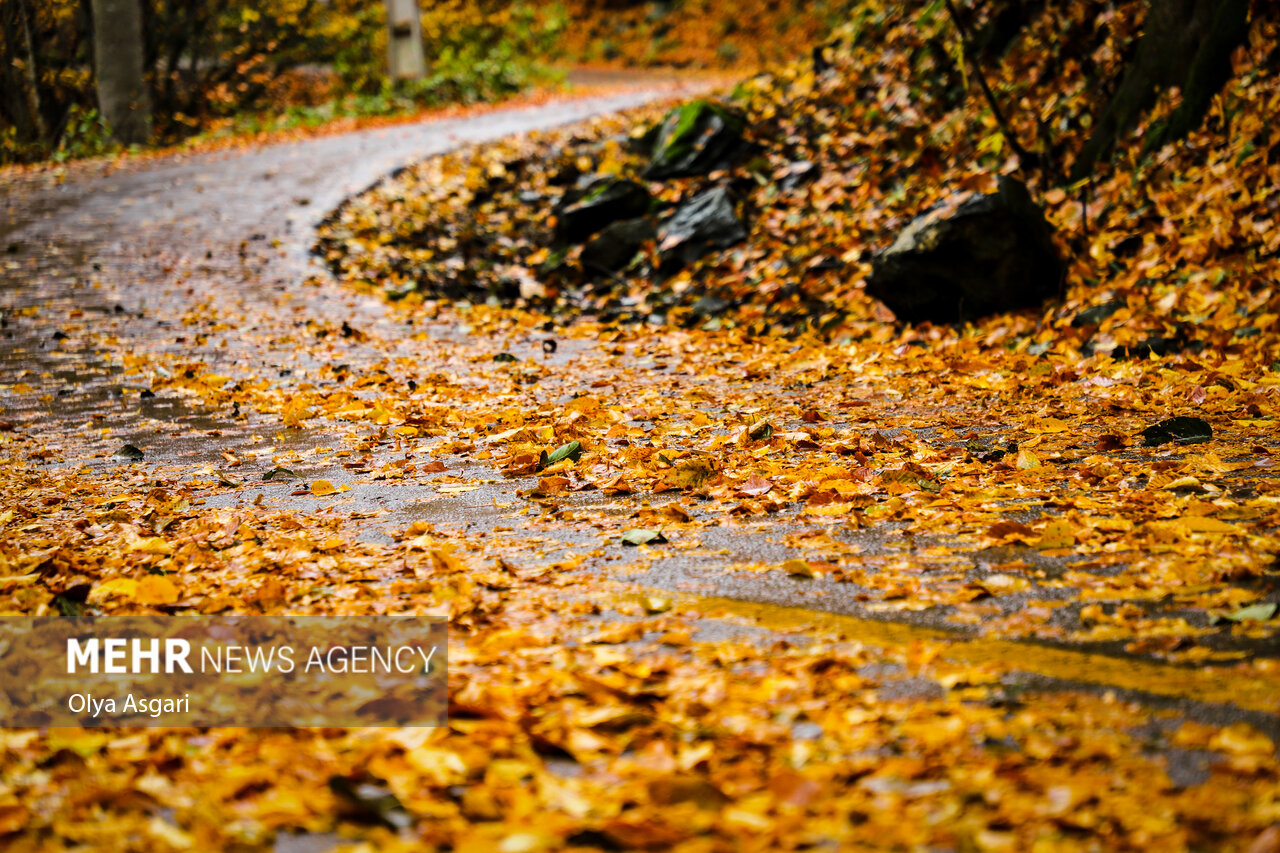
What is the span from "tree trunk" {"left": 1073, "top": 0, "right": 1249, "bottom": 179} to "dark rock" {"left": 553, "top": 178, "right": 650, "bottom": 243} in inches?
155

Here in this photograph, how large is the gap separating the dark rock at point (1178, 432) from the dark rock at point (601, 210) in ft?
19.5

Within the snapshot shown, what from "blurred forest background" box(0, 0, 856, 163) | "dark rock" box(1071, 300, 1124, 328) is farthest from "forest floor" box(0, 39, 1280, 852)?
"blurred forest background" box(0, 0, 856, 163)

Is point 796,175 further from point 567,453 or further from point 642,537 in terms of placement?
point 642,537

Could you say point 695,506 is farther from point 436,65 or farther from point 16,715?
point 436,65

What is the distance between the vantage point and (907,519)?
2830mm

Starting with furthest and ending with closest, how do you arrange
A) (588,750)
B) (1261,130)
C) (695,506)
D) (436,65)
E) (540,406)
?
(436,65) → (1261,130) → (540,406) → (695,506) → (588,750)

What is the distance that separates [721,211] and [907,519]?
5508 millimetres

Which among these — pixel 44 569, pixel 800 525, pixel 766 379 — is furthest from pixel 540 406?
pixel 44 569

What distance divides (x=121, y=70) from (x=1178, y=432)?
15366mm

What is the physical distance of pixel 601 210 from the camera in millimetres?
8625

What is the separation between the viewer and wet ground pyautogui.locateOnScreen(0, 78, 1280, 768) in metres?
2.25

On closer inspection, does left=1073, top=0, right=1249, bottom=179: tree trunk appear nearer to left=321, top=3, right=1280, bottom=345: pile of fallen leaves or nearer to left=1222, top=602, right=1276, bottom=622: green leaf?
left=321, top=3, right=1280, bottom=345: pile of fallen leaves

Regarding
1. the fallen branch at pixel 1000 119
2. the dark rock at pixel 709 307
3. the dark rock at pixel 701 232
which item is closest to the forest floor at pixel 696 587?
the dark rock at pixel 709 307

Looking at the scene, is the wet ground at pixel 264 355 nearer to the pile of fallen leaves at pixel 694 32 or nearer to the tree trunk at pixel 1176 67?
the tree trunk at pixel 1176 67
